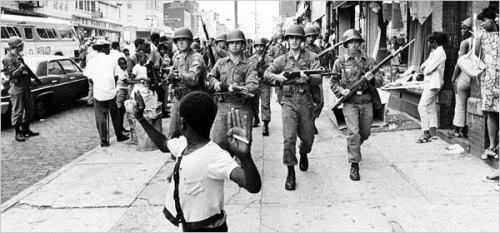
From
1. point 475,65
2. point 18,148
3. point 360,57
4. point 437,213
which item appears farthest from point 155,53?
point 437,213

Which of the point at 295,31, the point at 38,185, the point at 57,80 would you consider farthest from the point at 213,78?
the point at 57,80

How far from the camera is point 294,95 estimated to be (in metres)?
6.10

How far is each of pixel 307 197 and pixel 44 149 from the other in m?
5.29

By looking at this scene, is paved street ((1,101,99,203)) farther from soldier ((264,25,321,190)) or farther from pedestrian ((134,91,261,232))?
pedestrian ((134,91,261,232))

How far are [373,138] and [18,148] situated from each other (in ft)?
19.8

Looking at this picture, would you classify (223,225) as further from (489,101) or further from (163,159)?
(163,159)

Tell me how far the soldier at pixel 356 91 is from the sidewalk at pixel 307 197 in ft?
1.34

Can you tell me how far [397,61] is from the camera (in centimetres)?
1210

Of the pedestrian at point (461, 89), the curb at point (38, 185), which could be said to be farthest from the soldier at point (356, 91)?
the curb at point (38, 185)

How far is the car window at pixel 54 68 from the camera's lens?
12495 mm

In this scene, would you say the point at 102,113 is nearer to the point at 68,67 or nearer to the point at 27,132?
the point at 27,132

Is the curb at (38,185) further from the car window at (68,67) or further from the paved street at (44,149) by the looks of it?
the car window at (68,67)

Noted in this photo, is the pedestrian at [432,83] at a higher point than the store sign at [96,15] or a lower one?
lower

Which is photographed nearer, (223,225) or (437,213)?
(223,225)
